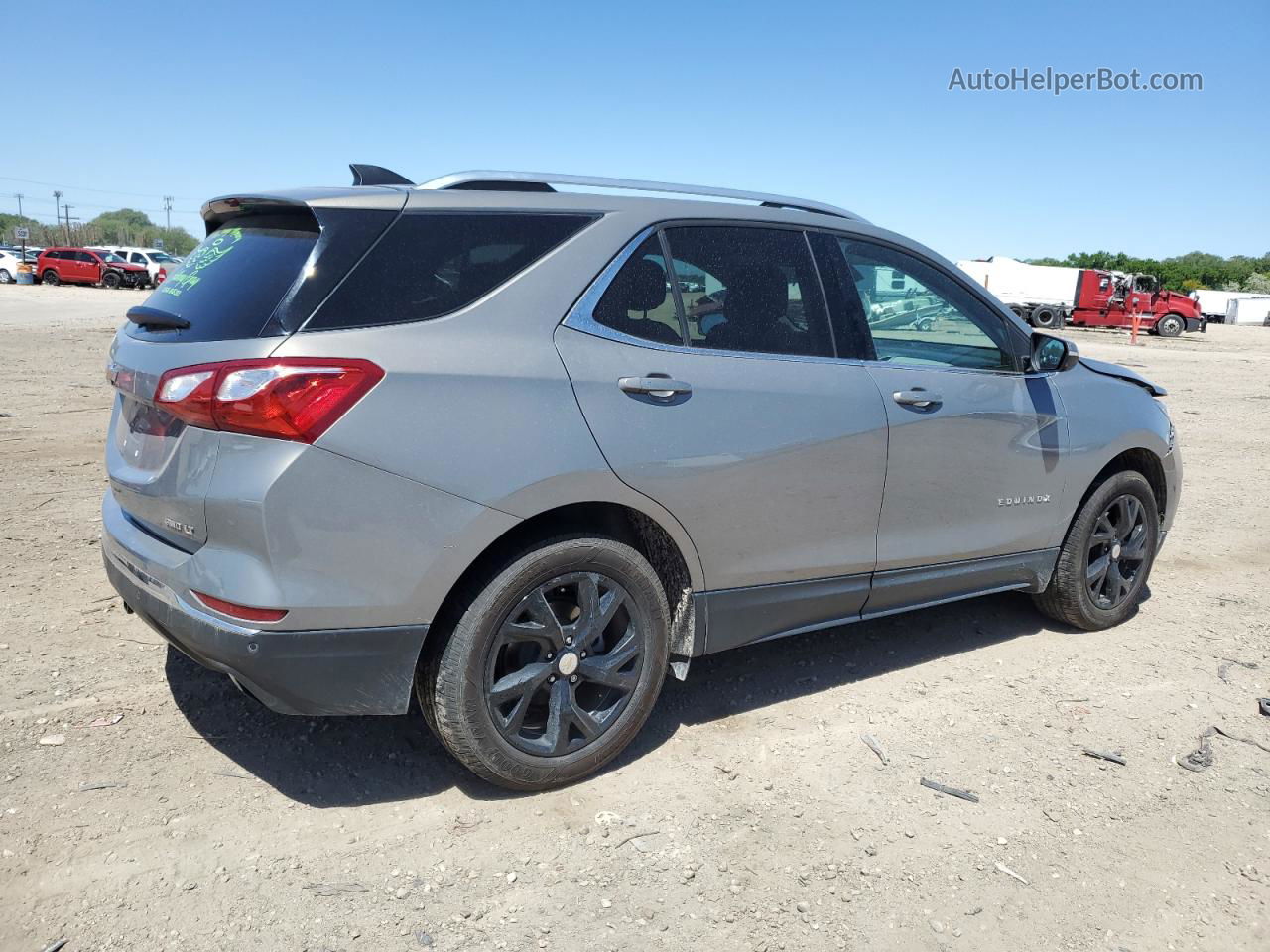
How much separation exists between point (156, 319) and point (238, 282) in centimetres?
32

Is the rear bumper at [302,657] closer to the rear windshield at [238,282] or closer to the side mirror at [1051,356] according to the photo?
the rear windshield at [238,282]

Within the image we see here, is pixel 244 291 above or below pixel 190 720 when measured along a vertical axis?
above

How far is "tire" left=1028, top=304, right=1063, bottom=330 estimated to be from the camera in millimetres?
37581

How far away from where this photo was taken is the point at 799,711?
3.95m

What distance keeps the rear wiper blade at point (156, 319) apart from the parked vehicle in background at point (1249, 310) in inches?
2508

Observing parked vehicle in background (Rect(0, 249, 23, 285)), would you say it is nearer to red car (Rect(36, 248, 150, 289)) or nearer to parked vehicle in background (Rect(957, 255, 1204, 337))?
red car (Rect(36, 248, 150, 289))

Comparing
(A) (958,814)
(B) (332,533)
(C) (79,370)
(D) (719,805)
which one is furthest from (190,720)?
(C) (79,370)

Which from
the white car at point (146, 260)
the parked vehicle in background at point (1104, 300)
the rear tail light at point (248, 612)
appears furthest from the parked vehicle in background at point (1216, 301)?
the rear tail light at point (248, 612)

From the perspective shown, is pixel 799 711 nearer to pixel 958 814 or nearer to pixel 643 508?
pixel 958 814

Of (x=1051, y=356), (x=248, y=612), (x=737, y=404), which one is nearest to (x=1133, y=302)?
(x=1051, y=356)

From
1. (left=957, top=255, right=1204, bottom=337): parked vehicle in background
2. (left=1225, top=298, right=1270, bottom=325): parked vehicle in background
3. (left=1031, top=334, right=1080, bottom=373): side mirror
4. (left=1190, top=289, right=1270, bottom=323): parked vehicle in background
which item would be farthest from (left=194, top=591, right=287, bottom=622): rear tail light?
(left=1225, top=298, right=1270, bottom=325): parked vehicle in background

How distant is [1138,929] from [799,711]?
1.44 meters

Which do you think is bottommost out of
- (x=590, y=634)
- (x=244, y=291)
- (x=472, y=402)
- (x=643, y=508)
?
(x=590, y=634)

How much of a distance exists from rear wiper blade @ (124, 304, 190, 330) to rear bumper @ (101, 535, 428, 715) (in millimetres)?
730
